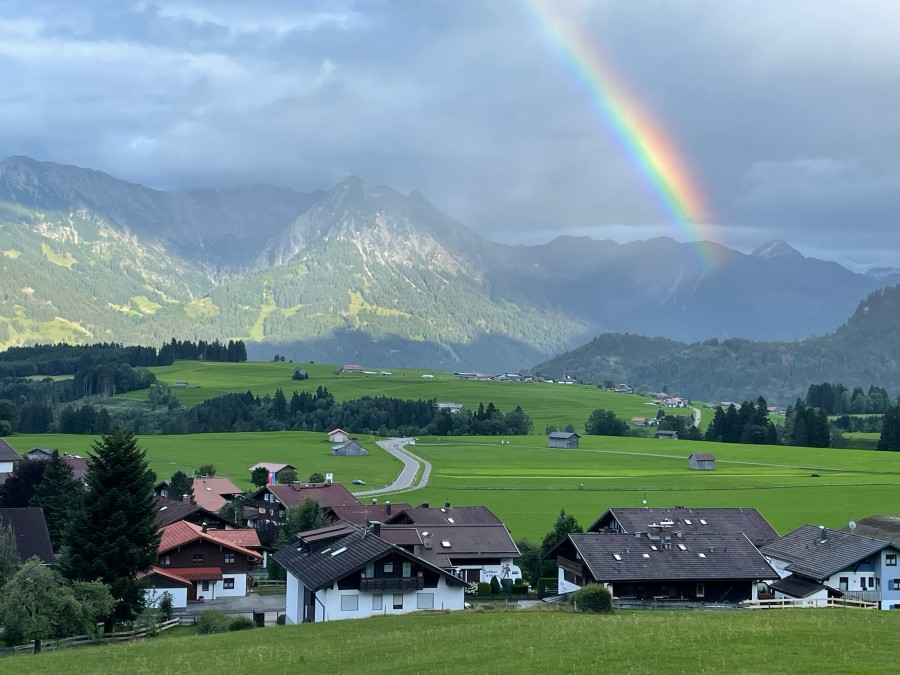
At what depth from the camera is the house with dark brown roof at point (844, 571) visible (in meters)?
59.5

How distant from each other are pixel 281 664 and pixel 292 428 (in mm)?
164675

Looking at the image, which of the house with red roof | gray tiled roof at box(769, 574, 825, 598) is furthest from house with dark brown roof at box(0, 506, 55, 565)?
gray tiled roof at box(769, 574, 825, 598)

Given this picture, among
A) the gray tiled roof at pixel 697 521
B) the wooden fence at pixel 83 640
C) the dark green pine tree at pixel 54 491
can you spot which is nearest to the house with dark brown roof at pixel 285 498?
the dark green pine tree at pixel 54 491

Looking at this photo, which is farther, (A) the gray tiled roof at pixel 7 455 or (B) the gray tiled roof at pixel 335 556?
(A) the gray tiled roof at pixel 7 455

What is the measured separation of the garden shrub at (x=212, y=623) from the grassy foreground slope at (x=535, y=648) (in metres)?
4.69

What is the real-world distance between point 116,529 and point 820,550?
41.3 meters

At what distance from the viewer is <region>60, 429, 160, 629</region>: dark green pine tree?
46938 millimetres

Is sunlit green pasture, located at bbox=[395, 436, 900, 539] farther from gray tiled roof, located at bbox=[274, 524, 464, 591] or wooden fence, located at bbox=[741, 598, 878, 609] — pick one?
wooden fence, located at bbox=[741, 598, 878, 609]

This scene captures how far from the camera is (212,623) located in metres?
44.8

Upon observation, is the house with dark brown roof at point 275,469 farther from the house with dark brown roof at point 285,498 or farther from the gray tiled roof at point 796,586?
the gray tiled roof at point 796,586

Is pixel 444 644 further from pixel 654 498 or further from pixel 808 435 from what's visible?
pixel 808 435

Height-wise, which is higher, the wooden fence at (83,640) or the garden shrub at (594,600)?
the garden shrub at (594,600)

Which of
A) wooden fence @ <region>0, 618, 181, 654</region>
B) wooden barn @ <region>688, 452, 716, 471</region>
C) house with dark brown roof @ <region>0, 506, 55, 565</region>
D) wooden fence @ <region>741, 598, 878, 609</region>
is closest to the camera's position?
wooden fence @ <region>0, 618, 181, 654</region>

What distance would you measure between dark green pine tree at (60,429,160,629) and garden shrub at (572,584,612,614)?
2037cm
